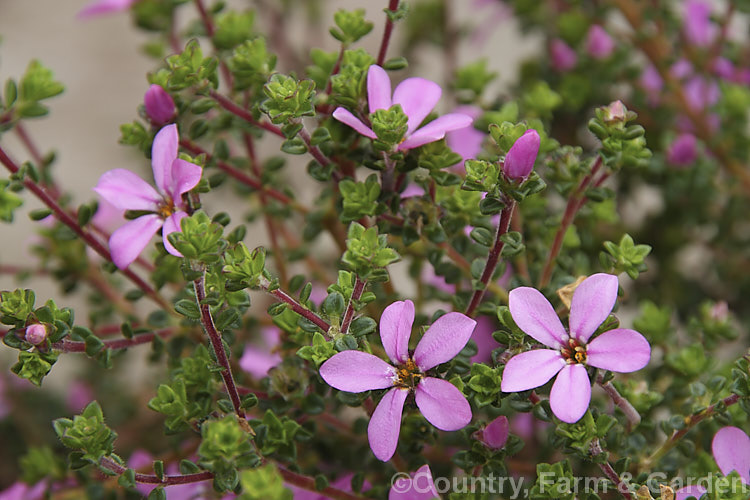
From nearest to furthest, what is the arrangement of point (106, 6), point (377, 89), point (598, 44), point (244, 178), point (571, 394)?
point (571, 394)
point (377, 89)
point (244, 178)
point (106, 6)
point (598, 44)

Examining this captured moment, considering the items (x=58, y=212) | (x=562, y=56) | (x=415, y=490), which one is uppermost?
(x=562, y=56)

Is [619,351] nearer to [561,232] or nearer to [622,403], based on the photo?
[622,403]

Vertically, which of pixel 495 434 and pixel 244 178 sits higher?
pixel 244 178

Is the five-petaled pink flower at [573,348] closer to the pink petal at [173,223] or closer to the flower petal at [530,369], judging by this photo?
the flower petal at [530,369]

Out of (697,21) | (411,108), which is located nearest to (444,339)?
(411,108)

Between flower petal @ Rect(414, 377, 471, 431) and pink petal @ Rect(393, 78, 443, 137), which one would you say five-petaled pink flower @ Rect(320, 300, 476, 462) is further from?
pink petal @ Rect(393, 78, 443, 137)

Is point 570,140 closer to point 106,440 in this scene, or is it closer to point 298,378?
point 298,378

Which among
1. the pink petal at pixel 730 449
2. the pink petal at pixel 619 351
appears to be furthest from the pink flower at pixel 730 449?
the pink petal at pixel 619 351

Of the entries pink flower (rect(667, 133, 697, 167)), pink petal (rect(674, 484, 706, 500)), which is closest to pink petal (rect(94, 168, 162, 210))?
pink petal (rect(674, 484, 706, 500))
